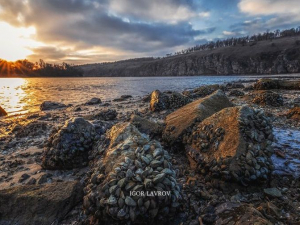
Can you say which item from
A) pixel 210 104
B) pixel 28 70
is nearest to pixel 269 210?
pixel 210 104

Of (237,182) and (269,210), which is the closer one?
(269,210)

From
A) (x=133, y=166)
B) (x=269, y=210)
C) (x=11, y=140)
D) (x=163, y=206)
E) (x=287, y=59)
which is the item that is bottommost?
(x=11, y=140)

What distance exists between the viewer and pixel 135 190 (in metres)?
2.17

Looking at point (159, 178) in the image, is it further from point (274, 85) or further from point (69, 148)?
point (274, 85)

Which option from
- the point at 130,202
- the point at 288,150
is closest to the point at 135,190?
the point at 130,202

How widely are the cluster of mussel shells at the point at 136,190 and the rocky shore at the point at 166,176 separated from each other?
0.01 meters

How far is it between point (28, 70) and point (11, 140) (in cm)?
14710

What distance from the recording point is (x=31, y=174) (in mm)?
4094

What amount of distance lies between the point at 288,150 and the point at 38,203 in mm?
4865

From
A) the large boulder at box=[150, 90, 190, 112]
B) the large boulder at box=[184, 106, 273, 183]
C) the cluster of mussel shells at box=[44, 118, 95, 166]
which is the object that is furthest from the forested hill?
the cluster of mussel shells at box=[44, 118, 95, 166]

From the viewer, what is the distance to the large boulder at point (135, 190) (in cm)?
214

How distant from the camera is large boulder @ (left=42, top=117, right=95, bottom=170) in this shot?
4.10 meters

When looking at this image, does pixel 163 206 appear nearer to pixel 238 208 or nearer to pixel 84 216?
pixel 238 208

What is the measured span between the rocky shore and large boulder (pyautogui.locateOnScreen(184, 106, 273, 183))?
15 mm
